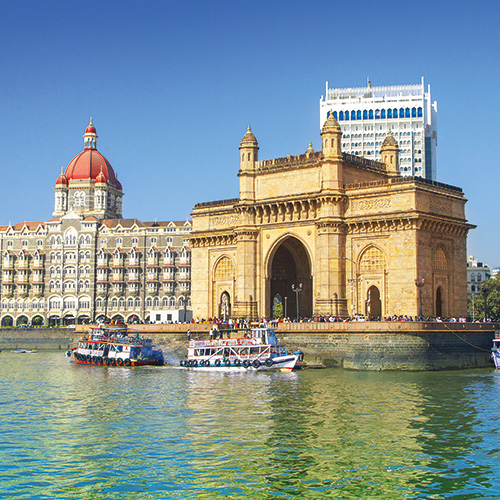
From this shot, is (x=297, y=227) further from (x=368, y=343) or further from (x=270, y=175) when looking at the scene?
(x=368, y=343)

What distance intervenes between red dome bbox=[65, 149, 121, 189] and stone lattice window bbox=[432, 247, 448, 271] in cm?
8071

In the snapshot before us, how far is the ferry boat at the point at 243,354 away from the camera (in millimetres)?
56031

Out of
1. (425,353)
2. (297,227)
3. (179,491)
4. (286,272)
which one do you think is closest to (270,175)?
(297,227)

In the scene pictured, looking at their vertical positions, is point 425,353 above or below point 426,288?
below

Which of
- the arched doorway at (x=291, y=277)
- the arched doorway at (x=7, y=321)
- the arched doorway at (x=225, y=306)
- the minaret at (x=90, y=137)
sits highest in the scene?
the minaret at (x=90, y=137)

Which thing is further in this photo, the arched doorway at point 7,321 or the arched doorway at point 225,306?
the arched doorway at point 7,321

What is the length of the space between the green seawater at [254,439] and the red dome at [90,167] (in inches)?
3489

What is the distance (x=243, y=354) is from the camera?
57.8m

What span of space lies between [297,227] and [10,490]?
45350 millimetres

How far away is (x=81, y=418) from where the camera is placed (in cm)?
3481

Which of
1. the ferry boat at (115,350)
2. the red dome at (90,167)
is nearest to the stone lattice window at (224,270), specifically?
the ferry boat at (115,350)

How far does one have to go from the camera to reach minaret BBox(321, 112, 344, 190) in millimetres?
63094

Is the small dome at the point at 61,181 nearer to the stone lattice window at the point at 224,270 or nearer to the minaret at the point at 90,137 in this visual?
the minaret at the point at 90,137

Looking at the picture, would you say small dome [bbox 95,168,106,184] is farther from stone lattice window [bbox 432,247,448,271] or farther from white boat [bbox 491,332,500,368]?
white boat [bbox 491,332,500,368]
